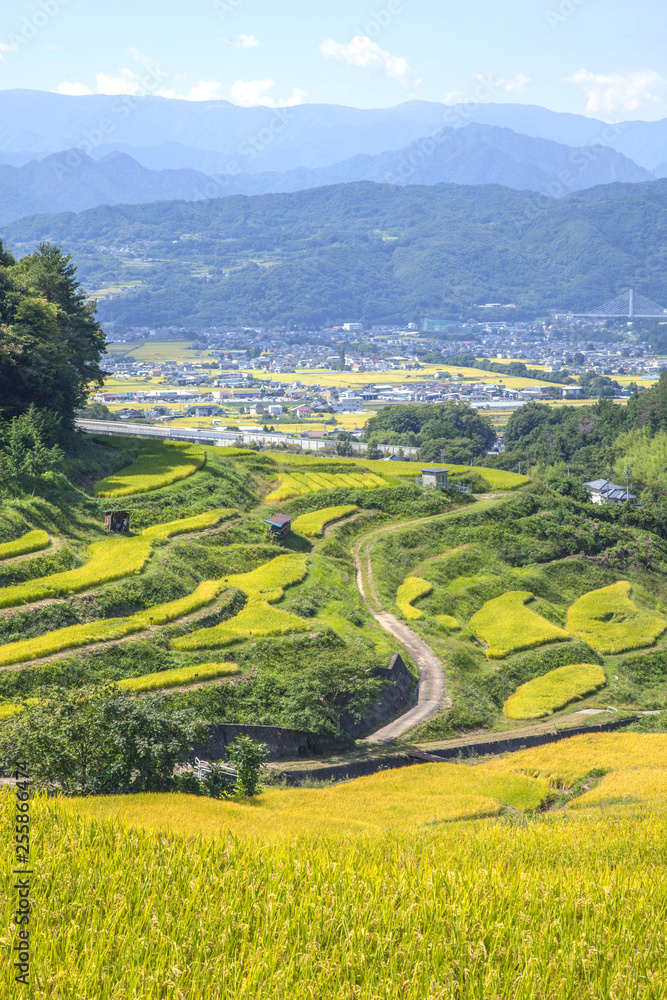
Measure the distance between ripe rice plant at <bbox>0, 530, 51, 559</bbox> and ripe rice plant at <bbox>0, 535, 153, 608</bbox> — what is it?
2.13m

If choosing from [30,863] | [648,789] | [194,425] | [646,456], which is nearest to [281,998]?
Result: [30,863]

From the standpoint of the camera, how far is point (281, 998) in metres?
12.1

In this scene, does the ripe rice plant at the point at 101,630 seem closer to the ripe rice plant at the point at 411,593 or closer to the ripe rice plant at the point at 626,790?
the ripe rice plant at the point at 411,593

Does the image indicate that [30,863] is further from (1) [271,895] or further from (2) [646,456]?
(2) [646,456]

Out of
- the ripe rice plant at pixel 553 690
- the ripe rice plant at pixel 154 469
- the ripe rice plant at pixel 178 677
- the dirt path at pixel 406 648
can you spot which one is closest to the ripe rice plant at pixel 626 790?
the dirt path at pixel 406 648

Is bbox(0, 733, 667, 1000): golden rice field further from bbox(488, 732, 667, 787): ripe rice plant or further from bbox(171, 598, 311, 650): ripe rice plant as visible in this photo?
bbox(171, 598, 311, 650): ripe rice plant

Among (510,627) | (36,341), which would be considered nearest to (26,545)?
(36,341)

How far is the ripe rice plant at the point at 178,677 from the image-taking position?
34875 mm

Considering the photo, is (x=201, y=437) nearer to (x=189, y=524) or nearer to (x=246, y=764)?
(x=189, y=524)

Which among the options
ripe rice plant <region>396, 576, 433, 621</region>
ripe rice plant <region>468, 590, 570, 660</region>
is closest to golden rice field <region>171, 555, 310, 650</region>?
ripe rice plant <region>396, 576, 433, 621</region>

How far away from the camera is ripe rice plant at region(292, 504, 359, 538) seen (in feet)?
209

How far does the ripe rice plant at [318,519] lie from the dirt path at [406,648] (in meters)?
2.80

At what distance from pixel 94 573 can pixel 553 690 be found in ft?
82.0

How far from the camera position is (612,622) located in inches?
2445
